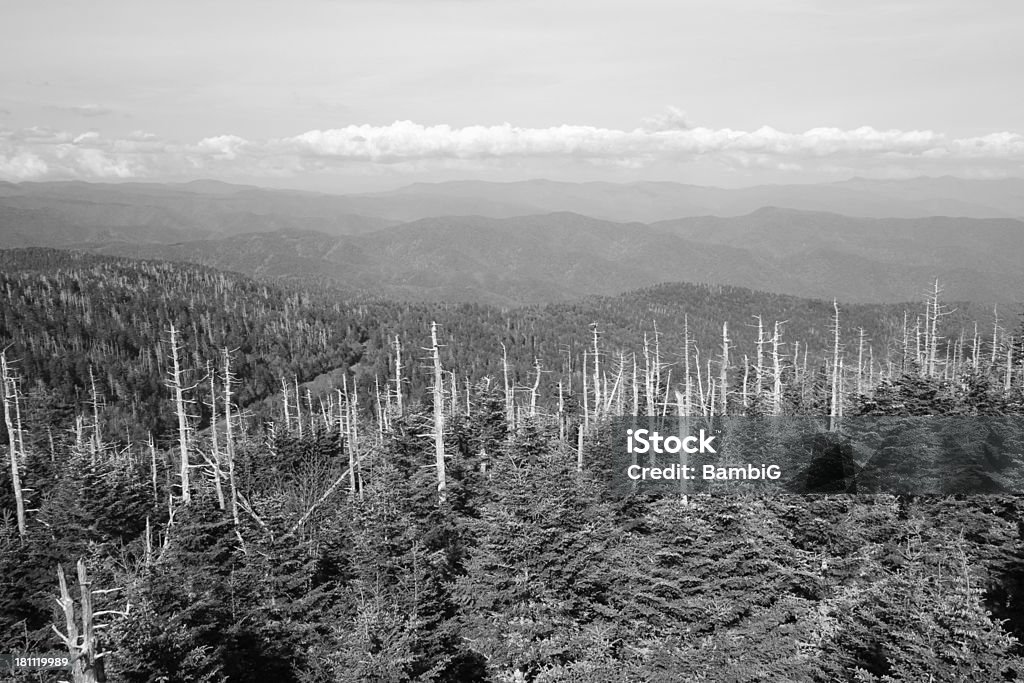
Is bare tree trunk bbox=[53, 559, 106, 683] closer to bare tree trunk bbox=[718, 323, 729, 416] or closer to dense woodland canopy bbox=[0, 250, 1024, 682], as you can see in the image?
dense woodland canopy bbox=[0, 250, 1024, 682]

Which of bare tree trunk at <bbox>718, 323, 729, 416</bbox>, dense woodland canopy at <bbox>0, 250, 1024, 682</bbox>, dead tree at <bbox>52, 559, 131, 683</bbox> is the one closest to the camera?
dead tree at <bbox>52, 559, 131, 683</bbox>

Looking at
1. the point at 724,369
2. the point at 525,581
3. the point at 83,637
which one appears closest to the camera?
the point at 83,637

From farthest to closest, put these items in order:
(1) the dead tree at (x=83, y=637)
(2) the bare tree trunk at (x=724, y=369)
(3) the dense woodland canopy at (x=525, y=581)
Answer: (2) the bare tree trunk at (x=724, y=369) < (3) the dense woodland canopy at (x=525, y=581) < (1) the dead tree at (x=83, y=637)

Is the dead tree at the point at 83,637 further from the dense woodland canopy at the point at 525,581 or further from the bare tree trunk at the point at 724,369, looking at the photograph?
the bare tree trunk at the point at 724,369

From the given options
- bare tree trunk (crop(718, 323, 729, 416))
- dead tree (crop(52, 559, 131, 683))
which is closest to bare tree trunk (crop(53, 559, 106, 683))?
dead tree (crop(52, 559, 131, 683))

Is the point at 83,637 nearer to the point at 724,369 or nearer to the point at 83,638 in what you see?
the point at 83,638

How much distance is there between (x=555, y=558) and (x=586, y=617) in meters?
2.32

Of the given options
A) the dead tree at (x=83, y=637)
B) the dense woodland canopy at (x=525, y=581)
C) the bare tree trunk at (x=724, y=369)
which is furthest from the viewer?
the bare tree trunk at (x=724, y=369)

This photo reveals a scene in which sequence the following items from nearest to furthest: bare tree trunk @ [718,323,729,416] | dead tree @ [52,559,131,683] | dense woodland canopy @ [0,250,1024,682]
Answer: dead tree @ [52,559,131,683] → dense woodland canopy @ [0,250,1024,682] → bare tree trunk @ [718,323,729,416]

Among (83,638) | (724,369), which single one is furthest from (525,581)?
(724,369)

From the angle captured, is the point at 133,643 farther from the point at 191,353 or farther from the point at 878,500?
the point at 191,353

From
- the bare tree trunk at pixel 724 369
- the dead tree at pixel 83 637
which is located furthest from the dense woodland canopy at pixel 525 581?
the bare tree trunk at pixel 724 369

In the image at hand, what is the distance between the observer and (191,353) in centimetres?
16638

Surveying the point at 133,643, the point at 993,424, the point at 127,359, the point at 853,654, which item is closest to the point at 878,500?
the point at 993,424
